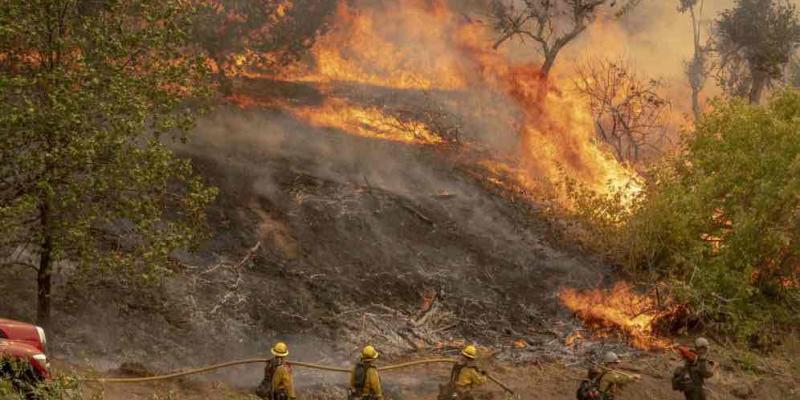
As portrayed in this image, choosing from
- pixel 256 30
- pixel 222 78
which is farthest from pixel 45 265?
pixel 256 30

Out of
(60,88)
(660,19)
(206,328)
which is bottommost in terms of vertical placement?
(206,328)

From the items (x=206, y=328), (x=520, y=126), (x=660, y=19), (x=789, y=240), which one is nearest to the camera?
(x=206, y=328)

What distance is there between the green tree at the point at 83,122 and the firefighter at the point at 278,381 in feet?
8.21

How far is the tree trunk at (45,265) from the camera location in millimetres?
10992

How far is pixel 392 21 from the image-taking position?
35.3m

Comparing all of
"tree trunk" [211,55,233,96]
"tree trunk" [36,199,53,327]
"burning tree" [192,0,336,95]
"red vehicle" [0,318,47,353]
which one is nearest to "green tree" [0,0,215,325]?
"tree trunk" [36,199,53,327]

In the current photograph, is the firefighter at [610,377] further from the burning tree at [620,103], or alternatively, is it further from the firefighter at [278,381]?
the burning tree at [620,103]

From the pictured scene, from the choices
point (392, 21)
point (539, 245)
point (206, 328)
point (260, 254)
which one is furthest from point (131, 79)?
point (392, 21)

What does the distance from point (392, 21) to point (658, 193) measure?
19.2 metres

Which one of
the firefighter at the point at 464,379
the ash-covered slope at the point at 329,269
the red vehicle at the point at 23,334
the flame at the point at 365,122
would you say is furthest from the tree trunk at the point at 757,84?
the red vehicle at the point at 23,334

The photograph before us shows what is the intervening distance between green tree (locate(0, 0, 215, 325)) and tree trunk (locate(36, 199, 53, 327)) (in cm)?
2

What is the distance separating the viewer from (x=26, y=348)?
9258 millimetres

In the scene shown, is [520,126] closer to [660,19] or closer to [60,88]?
[60,88]

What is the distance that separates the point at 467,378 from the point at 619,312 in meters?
8.59
